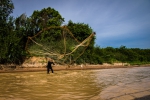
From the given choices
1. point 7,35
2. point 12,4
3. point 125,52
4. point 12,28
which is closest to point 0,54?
point 7,35

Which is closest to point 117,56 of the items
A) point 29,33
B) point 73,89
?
point 29,33

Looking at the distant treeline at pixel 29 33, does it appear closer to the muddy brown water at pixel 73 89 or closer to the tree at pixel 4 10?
the tree at pixel 4 10

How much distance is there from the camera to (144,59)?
200 feet

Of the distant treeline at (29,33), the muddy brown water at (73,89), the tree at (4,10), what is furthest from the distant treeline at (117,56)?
the muddy brown water at (73,89)

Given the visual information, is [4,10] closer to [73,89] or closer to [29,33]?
[29,33]

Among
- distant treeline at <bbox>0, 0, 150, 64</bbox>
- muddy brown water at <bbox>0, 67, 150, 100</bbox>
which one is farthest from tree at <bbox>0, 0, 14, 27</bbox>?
muddy brown water at <bbox>0, 67, 150, 100</bbox>

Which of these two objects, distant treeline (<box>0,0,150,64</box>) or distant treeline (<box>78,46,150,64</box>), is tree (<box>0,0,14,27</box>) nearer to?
distant treeline (<box>0,0,150,64</box>)

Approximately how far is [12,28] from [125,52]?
37.7 m

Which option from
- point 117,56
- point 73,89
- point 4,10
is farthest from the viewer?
point 117,56

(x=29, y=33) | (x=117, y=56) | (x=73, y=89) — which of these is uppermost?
(x=29, y=33)

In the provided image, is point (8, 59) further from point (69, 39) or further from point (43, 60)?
point (69, 39)

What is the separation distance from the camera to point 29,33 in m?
33.4

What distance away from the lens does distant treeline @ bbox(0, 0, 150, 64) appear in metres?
27.3

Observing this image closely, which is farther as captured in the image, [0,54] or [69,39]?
[0,54]
